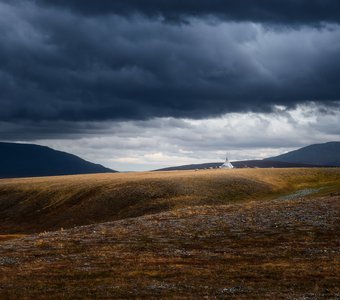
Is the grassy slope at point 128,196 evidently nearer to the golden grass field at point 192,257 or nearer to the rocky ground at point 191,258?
the golden grass field at point 192,257

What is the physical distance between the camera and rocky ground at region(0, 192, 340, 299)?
30859 millimetres

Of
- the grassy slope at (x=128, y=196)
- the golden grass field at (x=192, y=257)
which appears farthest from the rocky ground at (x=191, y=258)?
the grassy slope at (x=128, y=196)

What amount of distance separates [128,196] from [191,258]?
6815cm

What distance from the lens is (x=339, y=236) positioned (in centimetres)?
4828

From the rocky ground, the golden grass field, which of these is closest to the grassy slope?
the golden grass field

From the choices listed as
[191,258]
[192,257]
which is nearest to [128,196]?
[192,257]

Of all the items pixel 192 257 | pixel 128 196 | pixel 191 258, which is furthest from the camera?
pixel 128 196

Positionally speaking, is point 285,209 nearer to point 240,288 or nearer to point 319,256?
point 319,256

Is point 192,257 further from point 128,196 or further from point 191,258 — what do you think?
point 128,196

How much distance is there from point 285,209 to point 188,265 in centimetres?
2996

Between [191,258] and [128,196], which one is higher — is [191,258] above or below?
below

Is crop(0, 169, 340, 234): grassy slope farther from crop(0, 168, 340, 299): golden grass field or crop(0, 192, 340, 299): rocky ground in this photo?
crop(0, 192, 340, 299): rocky ground

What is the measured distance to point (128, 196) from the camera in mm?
108750

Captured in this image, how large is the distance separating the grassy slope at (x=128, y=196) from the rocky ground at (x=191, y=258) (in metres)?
34.3
